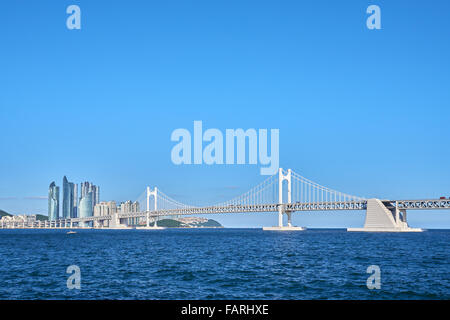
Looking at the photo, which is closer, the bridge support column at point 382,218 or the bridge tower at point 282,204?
the bridge support column at point 382,218

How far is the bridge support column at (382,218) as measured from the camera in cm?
9694

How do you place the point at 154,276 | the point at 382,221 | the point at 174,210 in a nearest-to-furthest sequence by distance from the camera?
the point at 154,276 < the point at 382,221 < the point at 174,210

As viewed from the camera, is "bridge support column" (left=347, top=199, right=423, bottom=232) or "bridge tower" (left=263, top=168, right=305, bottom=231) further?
"bridge tower" (left=263, top=168, right=305, bottom=231)

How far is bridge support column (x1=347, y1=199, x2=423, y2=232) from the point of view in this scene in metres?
96.9

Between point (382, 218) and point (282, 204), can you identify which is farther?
point (282, 204)

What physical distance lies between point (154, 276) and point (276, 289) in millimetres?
6677

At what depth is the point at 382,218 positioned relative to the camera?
9750 cm

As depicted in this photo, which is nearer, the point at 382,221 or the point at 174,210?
the point at 382,221
